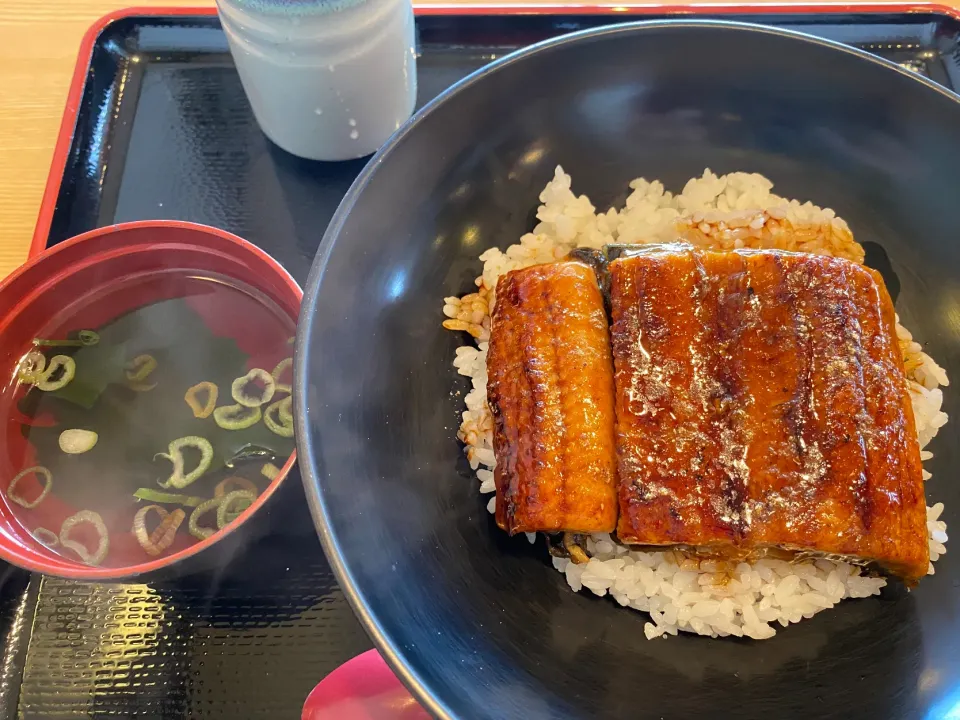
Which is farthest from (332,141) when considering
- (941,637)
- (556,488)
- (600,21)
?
(941,637)

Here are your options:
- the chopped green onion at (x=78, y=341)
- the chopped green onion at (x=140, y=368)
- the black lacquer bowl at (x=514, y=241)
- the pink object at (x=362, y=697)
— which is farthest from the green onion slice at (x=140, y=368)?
the pink object at (x=362, y=697)

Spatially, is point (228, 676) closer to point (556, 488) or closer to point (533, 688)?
point (533, 688)

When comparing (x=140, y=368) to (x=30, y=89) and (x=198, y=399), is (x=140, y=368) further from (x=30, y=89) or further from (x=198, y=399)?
(x=30, y=89)

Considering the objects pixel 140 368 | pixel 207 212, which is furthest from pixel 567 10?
pixel 140 368

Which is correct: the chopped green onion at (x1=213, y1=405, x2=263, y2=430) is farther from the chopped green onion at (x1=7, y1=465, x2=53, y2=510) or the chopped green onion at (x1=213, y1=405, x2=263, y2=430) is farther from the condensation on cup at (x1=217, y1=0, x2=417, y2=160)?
the condensation on cup at (x1=217, y1=0, x2=417, y2=160)

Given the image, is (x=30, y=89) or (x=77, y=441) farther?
(x=30, y=89)

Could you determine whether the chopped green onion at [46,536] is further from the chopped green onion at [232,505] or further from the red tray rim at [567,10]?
the red tray rim at [567,10]

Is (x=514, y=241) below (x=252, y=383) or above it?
above

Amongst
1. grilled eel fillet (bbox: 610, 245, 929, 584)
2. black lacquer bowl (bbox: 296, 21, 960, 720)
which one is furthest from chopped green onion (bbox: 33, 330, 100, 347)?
grilled eel fillet (bbox: 610, 245, 929, 584)
